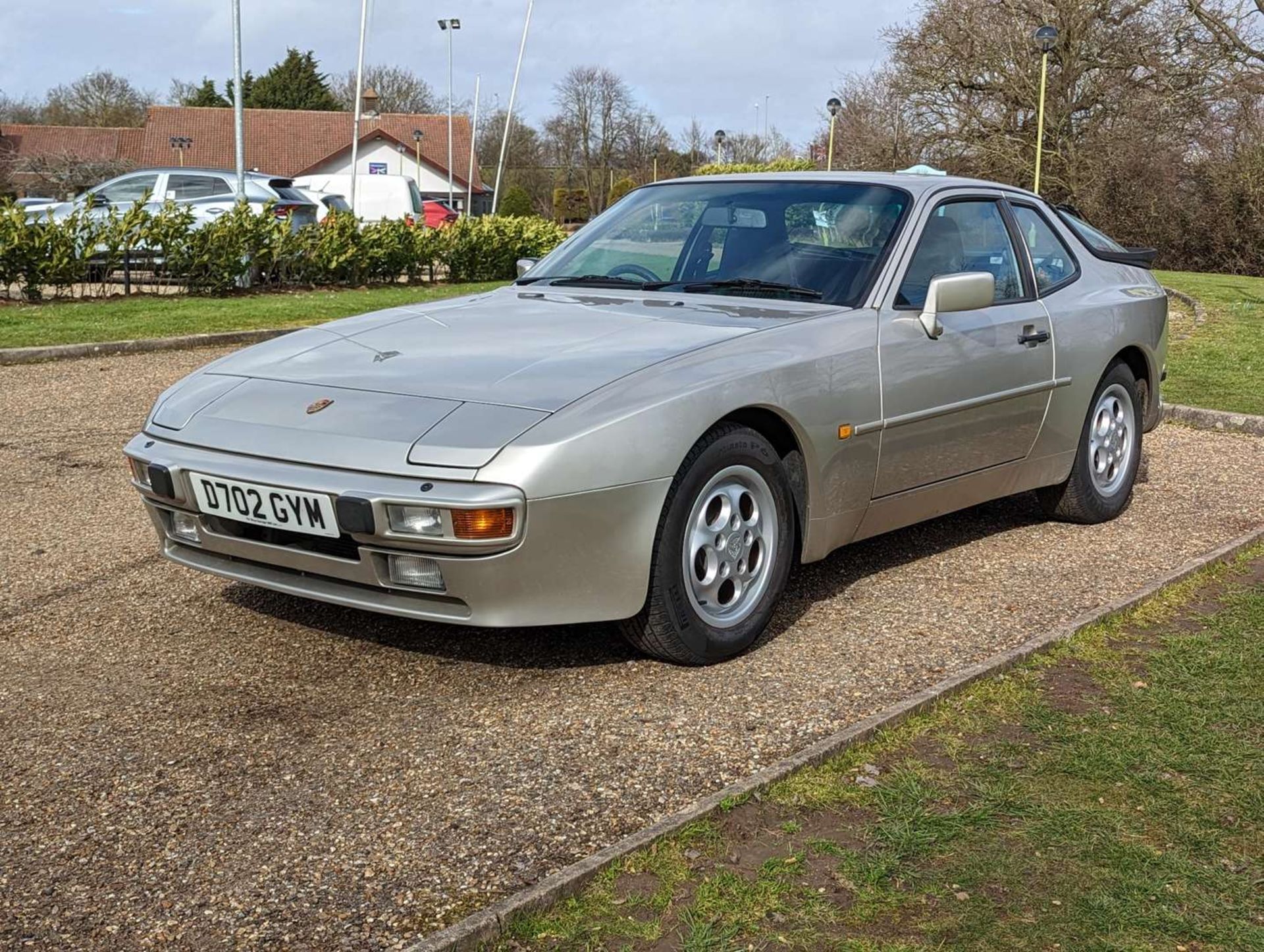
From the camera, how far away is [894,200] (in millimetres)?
5254

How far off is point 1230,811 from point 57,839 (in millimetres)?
2807

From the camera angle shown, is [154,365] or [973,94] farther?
[973,94]

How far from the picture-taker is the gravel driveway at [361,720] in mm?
2924

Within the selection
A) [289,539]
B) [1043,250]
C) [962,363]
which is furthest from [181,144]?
[289,539]

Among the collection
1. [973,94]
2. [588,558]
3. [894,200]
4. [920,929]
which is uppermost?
[973,94]

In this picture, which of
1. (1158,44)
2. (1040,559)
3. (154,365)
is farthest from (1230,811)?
(1158,44)

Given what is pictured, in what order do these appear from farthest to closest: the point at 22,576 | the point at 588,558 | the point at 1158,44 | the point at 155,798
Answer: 1. the point at 1158,44
2. the point at 22,576
3. the point at 588,558
4. the point at 155,798

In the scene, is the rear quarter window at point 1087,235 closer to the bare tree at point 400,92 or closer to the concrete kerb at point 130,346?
the concrete kerb at point 130,346

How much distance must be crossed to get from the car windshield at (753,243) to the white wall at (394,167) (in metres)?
65.5

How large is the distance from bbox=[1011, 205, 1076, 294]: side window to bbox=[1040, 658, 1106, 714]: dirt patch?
1984 mm

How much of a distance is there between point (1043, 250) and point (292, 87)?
83.6 m

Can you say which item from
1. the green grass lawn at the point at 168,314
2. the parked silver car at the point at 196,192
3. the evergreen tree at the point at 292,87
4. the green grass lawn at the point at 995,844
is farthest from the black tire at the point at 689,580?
the evergreen tree at the point at 292,87

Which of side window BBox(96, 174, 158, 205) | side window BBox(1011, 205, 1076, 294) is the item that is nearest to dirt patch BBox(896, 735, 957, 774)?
side window BBox(1011, 205, 1076, 294)

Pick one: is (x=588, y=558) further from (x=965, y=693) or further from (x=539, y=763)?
(x=965, y=693)
